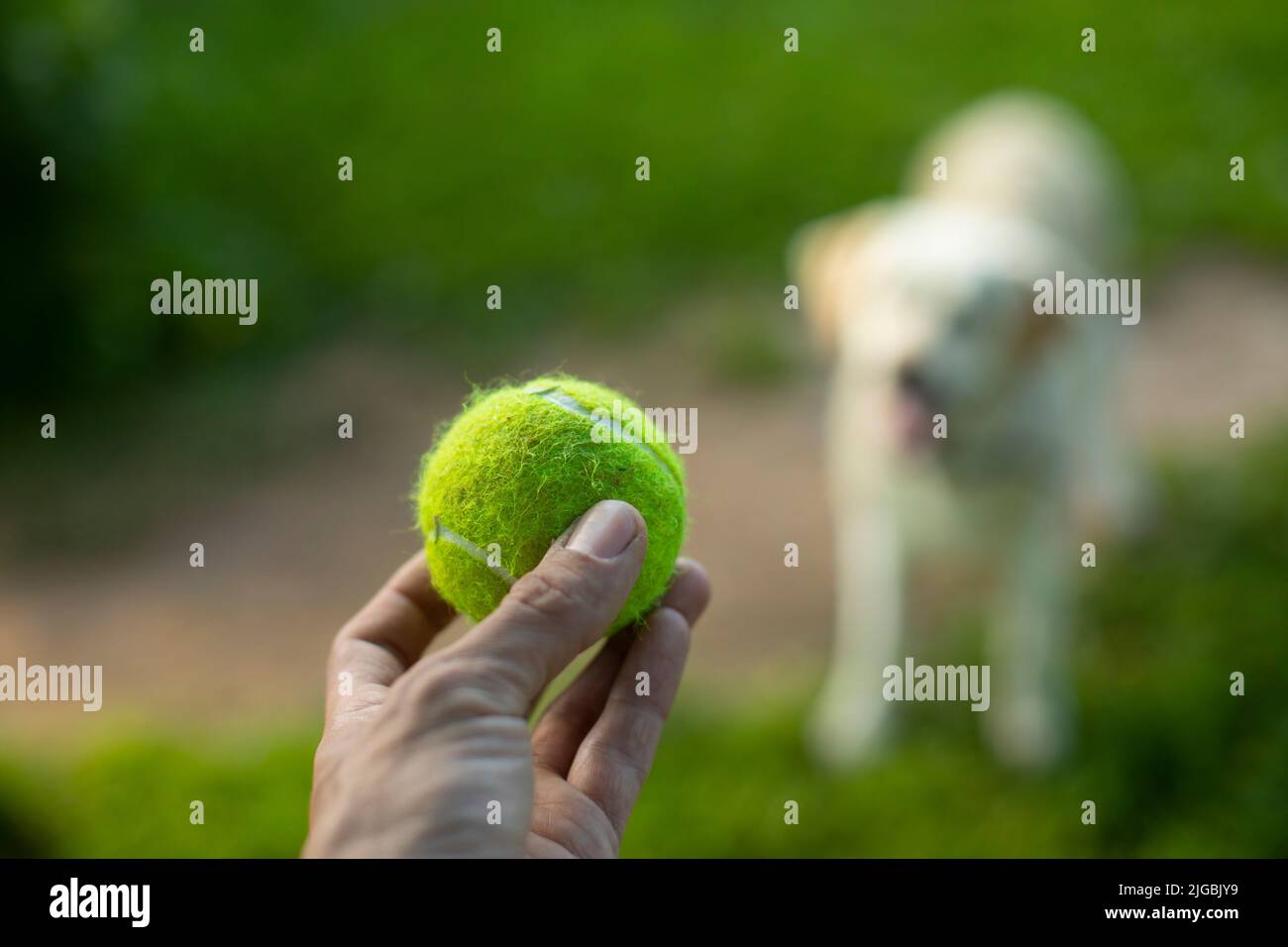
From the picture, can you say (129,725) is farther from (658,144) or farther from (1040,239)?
(658,144)

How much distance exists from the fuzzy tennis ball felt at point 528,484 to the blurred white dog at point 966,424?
1.34 metres

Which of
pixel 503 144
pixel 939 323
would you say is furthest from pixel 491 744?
pixel 503 144

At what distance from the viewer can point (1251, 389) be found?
522cm

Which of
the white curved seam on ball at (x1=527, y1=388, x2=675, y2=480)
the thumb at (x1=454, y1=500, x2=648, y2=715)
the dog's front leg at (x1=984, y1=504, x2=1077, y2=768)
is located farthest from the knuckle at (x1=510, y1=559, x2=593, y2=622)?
the dog's front leg at (x1=984, y1=504, x2=1077, y2=768)

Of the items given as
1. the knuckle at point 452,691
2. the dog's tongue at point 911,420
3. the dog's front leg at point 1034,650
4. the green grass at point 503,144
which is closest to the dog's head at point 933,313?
the dog's tongue at point 911,420

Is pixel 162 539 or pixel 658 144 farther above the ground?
pixel 658 144

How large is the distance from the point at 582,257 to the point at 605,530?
16.0 feet

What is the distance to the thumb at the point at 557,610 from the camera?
1666mm

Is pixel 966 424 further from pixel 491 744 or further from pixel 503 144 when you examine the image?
pixel 503 144

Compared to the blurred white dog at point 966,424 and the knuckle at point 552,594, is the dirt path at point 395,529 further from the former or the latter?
the knuckle at point 552,594
